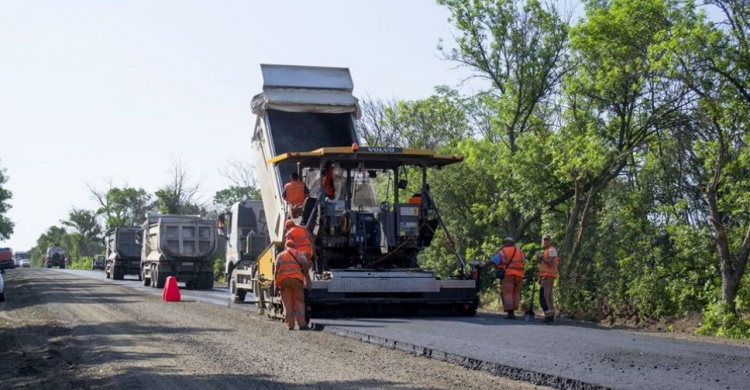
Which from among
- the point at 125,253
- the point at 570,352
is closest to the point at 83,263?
the point at 125,253

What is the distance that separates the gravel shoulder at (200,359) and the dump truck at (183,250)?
14.6 m

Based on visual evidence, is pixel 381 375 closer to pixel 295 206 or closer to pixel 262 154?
pixel 295 206

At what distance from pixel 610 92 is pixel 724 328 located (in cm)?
A: 531

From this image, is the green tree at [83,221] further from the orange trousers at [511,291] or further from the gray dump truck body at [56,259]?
the orange trousers at [511,291]

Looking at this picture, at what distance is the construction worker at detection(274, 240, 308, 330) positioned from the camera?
14.3 metres

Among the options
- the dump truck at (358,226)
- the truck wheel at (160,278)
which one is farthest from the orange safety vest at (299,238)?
the truck wheel at (160,278)

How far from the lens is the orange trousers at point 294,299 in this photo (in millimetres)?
14281

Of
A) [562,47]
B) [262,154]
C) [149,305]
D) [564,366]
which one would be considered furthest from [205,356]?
[562,47]

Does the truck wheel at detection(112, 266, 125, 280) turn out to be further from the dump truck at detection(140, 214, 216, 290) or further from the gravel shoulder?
the gravel shoulder

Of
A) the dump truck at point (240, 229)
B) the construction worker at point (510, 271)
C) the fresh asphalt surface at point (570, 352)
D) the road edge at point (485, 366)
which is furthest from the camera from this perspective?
the dump truck at point (240, 229)

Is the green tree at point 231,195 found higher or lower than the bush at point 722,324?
higher

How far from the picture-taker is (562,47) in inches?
943

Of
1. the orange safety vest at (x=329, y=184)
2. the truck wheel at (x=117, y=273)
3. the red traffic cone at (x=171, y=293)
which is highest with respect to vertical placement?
the orange safety vest at (x=329, y=184)

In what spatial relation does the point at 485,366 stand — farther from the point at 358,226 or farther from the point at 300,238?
the point at 358,226
